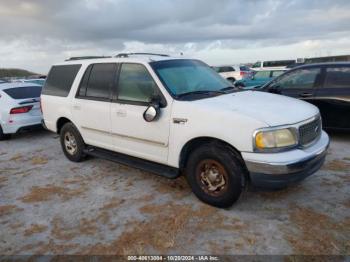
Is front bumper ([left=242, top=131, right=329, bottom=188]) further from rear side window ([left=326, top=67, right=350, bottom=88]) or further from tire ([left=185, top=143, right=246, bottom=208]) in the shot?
rear side window ([left=326, top=67, right=350, bottom=88])

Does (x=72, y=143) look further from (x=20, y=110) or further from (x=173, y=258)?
(x=173, y=258)

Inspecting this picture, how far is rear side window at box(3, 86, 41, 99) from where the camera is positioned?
26.3ft

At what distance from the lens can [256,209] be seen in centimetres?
371

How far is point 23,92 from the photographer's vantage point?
324 inches

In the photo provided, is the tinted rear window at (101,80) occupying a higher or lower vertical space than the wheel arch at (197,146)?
higher

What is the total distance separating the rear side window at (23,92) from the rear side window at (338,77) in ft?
23.9

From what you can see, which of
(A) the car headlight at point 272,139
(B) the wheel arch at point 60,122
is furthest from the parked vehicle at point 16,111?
(A) the car headlight at point 272,139

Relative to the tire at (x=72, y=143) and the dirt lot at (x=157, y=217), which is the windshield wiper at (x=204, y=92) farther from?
the tire at (x=72, y=143)

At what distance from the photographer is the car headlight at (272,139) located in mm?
3193

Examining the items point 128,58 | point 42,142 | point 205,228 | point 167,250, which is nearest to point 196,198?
point 205,228

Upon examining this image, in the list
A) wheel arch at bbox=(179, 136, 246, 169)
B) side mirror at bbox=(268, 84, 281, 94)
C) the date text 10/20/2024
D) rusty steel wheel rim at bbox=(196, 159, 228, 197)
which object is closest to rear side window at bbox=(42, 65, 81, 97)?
wheel arch at bbox=(179, 136, 246, 169)

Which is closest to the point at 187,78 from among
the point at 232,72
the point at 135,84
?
the point at 135,84

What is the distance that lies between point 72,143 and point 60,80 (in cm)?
121

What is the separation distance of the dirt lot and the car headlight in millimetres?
875
